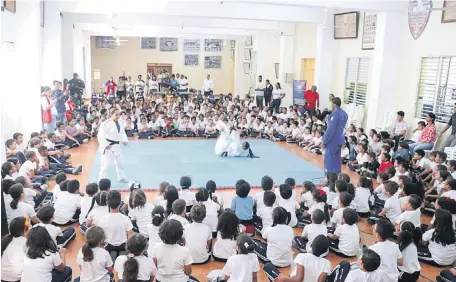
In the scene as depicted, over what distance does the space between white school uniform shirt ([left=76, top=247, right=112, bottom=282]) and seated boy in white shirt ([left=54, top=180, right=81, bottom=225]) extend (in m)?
2.13

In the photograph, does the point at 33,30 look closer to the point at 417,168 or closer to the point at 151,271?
the point at 151,271

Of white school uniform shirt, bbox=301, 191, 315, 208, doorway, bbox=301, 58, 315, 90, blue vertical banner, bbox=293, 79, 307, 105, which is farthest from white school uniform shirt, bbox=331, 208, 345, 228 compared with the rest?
doorway, bbox=301, 58, 315, 90

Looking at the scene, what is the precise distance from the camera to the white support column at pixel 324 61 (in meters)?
14.8

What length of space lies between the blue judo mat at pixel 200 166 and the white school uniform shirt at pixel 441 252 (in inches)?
145

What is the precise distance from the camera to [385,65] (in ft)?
37.8

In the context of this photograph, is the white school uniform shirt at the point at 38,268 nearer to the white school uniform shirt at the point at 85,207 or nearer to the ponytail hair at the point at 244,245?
the ponytail hair at the point at 244,245

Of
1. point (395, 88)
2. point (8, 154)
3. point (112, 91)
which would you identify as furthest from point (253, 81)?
point (8, 154)

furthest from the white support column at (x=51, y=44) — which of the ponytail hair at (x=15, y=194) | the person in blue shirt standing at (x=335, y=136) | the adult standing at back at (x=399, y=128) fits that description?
the adult standing at back at (x=399, y=128)

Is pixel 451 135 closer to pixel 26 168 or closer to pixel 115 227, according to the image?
pixel 115 227

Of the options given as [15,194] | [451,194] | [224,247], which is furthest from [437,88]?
[15,194]

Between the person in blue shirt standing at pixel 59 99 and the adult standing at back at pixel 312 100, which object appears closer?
the person in blue shirt standing at pixel 59 99

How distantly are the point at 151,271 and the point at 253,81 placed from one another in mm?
19017

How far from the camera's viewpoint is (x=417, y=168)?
8656 mm

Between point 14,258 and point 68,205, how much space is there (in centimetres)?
180
